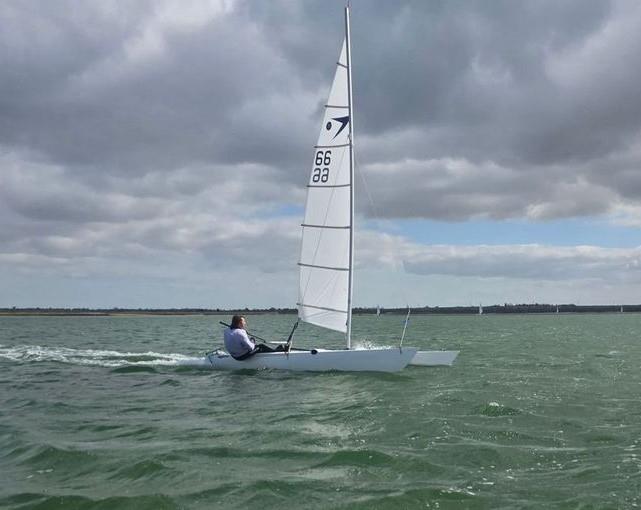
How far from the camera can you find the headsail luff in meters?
19.3

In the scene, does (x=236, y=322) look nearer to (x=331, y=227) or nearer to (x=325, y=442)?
(x=331, y=227)

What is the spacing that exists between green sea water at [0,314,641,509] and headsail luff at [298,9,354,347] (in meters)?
2.51

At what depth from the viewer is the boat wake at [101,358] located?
2233 centimetres

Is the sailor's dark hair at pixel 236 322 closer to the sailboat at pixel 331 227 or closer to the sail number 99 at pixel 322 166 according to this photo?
the sailboat at pixel 331 227

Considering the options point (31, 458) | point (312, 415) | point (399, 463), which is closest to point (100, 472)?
point (31, 458)

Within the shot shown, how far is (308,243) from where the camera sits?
65.1 feet

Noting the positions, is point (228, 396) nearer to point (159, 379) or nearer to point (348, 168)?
point (159, 379)

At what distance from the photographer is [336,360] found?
1838cm

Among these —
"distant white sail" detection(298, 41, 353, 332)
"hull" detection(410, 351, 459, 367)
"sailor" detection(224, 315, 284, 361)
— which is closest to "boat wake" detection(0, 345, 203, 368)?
"sailor" detection(224, 315, 284, 361)

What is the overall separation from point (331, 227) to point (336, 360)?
165 inches

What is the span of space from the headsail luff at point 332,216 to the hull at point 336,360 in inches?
45.9

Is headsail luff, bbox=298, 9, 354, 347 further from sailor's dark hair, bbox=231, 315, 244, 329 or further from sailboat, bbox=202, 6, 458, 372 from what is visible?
sailor's dark hair, bbox=231, 315, 244, 329

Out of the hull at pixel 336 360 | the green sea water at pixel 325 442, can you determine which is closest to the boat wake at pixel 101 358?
the hull at pixel 336 360

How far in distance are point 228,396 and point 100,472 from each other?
6.62 m
